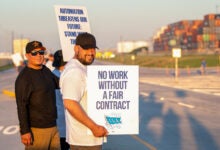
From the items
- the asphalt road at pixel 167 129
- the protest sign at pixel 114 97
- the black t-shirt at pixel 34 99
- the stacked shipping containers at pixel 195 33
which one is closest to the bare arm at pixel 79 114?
the protest sign at pixel 114 97

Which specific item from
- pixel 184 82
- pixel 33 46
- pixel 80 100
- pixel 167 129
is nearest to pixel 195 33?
pixel 184 82

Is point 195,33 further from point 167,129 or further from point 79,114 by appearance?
point 79,114

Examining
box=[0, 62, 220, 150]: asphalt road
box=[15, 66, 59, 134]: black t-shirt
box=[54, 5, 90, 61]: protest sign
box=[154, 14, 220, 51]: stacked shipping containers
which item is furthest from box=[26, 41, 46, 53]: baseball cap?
box=[154, 14, 220, 51]: stacked shipping containers

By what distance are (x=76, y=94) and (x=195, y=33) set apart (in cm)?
12338

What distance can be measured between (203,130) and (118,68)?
309 inches

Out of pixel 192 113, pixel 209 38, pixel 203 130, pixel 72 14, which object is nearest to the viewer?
pixel 72 14

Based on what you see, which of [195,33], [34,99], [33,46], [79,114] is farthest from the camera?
[195,33]

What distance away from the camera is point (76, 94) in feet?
13.1

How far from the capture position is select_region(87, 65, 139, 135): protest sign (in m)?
4.13

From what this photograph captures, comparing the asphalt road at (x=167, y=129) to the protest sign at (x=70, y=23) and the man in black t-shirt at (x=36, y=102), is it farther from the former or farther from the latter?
the man in black t-shirt at (x=36, y=102)

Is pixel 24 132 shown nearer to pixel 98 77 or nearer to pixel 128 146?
pixel 98 77

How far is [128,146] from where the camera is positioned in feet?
30.7

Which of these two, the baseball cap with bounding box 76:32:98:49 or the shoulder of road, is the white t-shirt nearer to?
the baseball cap with bounding box 76:32:98:49

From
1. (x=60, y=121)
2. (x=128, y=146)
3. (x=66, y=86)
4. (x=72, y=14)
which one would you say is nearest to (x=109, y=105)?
(x=66, y=86)
